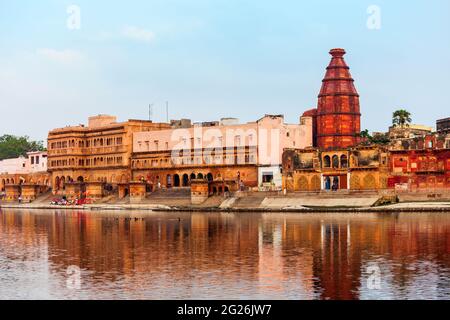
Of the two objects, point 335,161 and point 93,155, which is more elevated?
point 93,155

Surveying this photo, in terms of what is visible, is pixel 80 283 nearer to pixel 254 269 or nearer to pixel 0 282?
pixel 0 282

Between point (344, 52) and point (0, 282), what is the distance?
88408 millimetres

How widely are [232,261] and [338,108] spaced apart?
76673mm

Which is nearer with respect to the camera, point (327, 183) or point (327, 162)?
point (327, 183)

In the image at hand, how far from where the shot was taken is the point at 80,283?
34688 millimetres

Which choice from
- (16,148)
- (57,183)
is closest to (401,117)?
(57,183)

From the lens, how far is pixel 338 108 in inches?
4584

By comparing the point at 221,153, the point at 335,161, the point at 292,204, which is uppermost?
the point at 221,153

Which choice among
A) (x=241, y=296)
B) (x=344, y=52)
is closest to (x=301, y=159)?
(x=344, y=52)

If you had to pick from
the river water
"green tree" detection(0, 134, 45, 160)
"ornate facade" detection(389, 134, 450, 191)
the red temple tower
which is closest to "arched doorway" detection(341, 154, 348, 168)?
"ornate facade" detection(389, 134, 450, 191)

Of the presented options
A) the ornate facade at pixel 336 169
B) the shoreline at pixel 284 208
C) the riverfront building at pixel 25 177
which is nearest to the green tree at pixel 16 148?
the riverfront building at pixel 25 177

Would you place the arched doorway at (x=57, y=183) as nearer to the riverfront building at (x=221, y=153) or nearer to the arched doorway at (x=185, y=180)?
the riverfront building at (x=221, y=153)

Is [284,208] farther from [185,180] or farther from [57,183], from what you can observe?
[57,183]
